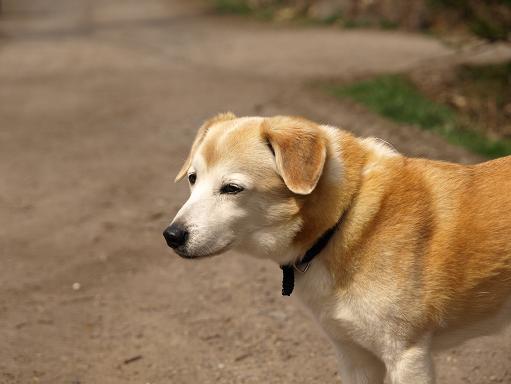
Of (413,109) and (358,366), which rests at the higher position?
(358,366)

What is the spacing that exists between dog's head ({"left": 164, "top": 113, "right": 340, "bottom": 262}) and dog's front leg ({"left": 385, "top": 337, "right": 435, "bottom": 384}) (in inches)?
24.9

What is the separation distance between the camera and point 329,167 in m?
3.75

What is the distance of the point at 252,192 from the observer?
3762 millimetres

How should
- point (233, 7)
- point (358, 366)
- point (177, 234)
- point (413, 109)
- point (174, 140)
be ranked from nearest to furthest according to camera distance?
point (177, 234), point (358, 366), point (174, 140), point (413, 109), point (233, 7)

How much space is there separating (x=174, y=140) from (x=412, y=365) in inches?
245

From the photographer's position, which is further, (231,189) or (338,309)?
(231,189)

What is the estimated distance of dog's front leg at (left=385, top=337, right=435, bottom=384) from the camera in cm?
358

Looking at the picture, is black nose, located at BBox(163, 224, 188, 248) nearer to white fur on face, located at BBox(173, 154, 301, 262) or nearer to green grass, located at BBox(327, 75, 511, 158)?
white fur on face, located at BBox(173, 154, 301, 262)

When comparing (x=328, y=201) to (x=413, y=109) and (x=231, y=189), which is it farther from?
(x=413, y=109)

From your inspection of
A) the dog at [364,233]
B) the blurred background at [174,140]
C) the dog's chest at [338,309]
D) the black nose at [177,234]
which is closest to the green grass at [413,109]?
the blurred background at [174,140]

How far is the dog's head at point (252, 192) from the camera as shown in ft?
12.1

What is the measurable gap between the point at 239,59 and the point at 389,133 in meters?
5.60

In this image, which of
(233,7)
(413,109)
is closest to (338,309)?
(413,109)

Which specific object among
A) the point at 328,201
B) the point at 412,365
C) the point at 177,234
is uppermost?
the point at 328,201
